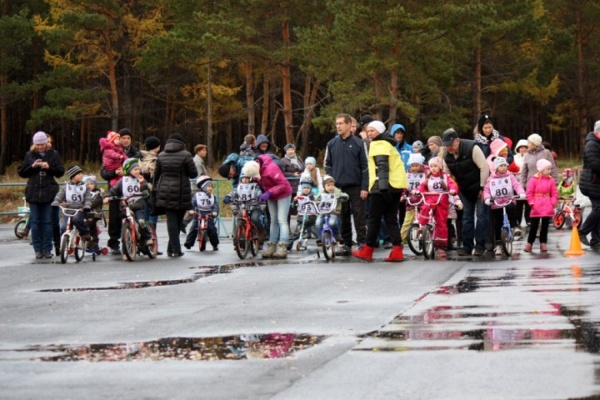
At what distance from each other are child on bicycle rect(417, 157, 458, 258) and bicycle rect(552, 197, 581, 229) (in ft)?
28.7

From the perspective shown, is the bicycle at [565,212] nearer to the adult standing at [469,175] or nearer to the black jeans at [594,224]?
the black jeans at [594,224]

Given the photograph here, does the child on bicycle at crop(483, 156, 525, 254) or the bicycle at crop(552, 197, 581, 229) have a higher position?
the child on bicycle at crop(483, 156, 525, 254)

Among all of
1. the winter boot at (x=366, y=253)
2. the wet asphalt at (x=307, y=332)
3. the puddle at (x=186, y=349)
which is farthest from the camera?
the winter boot at (x=366, y=253)

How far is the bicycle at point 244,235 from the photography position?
65.7ft

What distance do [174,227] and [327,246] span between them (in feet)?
9.02

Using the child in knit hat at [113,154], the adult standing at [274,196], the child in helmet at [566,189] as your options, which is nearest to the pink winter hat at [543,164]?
the adult standing at [274,196]

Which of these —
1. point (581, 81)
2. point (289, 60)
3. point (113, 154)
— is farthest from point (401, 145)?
point (581, 81)

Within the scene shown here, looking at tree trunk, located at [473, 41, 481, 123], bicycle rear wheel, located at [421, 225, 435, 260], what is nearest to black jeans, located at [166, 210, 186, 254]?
bicycle rear wheel, located at [421, 225, 435, 260]

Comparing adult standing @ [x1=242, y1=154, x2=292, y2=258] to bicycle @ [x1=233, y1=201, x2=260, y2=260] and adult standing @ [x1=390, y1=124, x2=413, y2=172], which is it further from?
adult standing @ [x1=390, y1=124, x2=413, y2=172]

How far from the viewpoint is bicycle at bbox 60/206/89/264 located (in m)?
19.8

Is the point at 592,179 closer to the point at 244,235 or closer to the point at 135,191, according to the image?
the point at 244,235

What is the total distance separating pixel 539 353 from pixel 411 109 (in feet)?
159

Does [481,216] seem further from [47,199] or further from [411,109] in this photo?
[411,109]

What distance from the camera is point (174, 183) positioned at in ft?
66.9
